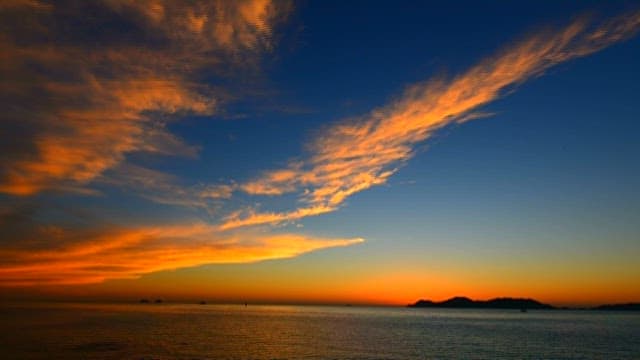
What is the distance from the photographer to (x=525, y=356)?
78.1 metres

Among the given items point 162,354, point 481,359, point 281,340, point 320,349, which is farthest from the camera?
point 281,340

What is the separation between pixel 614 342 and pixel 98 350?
102 m

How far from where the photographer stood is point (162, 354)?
68875 mm

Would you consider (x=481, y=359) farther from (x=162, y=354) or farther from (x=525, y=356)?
(x=162, y=354)

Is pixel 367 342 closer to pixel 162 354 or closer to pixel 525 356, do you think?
pixel 525 356

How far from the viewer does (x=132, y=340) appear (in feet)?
290

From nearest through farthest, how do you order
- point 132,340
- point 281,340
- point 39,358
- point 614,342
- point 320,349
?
point 39,358, point 320,349, point 132,340, point 281,340, point 614,342

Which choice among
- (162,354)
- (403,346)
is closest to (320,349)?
(403,346)

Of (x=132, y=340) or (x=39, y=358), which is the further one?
(x=132, y=340)

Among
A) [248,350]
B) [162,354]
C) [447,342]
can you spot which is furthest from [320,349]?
[447,342]

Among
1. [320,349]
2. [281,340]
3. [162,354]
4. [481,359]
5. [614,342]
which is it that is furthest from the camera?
[614,342]

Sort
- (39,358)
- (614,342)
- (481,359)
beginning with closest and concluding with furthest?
(39,358), (481,359), (614,342)

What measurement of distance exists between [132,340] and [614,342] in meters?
99.2

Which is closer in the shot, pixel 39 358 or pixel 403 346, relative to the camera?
pixel 39 358
